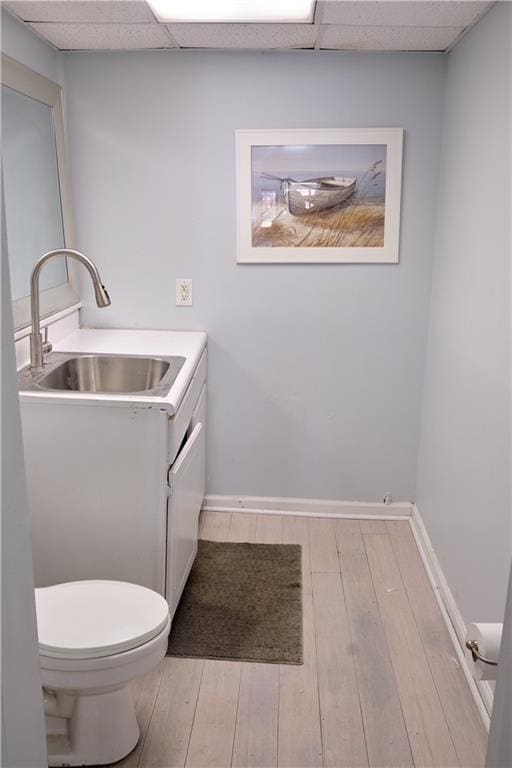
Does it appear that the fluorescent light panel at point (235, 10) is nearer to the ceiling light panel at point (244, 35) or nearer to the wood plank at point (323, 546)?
A: the ceiling light panel at point (244, 35)

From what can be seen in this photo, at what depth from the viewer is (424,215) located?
290 cm

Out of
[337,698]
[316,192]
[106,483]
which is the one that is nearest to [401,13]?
[316,192]

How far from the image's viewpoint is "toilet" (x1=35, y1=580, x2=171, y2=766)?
1.70 meters

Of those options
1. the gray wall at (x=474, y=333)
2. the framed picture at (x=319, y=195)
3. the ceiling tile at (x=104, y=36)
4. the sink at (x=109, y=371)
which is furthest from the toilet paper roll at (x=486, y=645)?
the ceiling tile at (x=104, y=36)

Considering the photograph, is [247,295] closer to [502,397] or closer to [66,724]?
[502,397]

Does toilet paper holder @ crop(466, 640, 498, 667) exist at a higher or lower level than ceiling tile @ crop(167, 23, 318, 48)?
lower

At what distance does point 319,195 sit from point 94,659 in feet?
6.70

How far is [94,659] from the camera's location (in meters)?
1.69

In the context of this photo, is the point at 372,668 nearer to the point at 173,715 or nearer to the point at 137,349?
the point at 173,715

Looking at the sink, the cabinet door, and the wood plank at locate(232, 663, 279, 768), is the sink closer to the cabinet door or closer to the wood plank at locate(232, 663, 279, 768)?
the cabinet door

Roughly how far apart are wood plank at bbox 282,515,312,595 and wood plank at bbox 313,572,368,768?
4 centimetres

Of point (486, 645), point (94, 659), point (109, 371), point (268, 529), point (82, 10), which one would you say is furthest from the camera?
point (268, 529)

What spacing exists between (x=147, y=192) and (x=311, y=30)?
3.12 feet

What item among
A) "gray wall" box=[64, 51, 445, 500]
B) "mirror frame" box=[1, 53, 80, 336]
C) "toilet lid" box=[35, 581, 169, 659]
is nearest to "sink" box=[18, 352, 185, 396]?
"mirror frame" box=[1, 53, 80, 336]
